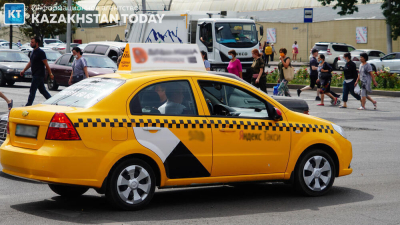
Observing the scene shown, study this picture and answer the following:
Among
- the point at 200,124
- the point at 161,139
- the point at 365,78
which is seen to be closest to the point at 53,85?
the point at 365,78

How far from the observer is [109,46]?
27.9m

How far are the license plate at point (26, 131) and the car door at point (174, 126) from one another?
0.94m

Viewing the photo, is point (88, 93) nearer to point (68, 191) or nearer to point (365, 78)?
point (68, 191)

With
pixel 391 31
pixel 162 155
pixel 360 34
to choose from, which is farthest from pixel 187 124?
pixel 360 34

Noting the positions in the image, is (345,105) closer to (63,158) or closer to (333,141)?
(333,141)

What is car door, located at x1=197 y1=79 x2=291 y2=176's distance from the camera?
6.62m

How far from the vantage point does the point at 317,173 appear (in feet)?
23.7

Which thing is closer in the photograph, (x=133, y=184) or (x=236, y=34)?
(x=133, y=184)

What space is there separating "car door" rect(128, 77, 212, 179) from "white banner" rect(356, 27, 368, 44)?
136ft

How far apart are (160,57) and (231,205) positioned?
1.82m

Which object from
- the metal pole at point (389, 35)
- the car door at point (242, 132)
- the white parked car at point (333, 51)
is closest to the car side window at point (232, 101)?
the car door at point (242, 132)

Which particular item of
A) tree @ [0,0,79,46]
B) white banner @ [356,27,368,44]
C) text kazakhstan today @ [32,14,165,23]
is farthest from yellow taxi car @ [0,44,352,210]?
tree @ [0,0,79,46]

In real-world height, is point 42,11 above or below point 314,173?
above

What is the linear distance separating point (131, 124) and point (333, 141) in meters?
2.52
